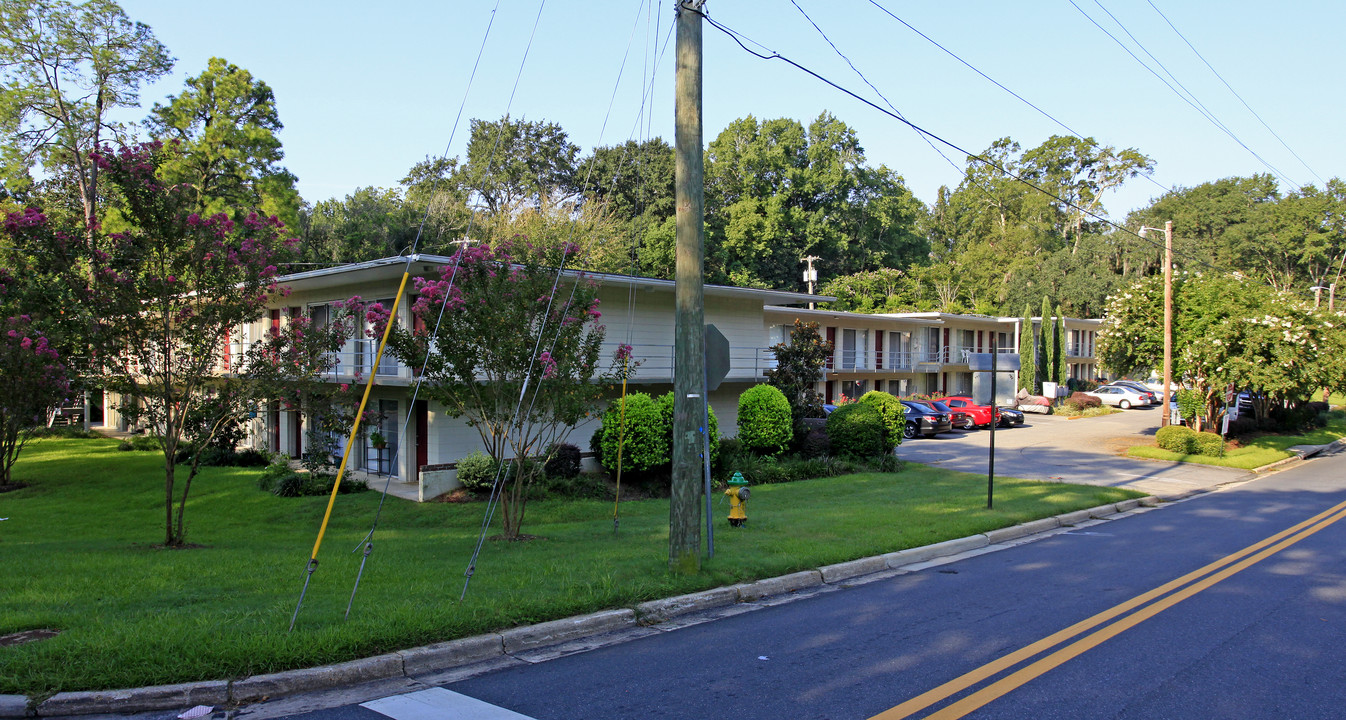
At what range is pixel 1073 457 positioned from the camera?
2716cm

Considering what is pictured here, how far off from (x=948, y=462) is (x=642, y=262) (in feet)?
81.5

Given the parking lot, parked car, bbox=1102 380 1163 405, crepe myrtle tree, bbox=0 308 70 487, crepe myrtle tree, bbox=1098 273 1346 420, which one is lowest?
the parking lot

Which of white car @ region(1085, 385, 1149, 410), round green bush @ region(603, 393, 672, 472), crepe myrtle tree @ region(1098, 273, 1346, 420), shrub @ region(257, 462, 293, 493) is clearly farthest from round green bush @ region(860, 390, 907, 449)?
white car @ region(1085, 385, 1149, 410)

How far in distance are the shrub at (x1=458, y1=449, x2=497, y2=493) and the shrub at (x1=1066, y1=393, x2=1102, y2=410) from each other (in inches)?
1599

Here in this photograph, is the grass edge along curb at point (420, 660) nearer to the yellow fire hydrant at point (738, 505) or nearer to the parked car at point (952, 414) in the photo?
the yellow fire hydrant at point (738, 505)

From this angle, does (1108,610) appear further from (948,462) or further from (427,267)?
(948,462)

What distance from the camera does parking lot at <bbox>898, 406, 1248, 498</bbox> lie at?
21812 mm

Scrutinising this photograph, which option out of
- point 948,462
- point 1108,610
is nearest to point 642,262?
point 948,462

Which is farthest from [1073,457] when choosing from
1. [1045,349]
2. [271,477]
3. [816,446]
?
[1045,349]

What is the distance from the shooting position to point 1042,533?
1370 cm

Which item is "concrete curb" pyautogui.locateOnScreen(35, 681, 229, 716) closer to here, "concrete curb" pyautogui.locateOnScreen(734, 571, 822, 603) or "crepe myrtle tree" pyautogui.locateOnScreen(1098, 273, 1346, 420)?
"concrete curb" pyautogui.locateOnScreen(734, 571, 822, 603)

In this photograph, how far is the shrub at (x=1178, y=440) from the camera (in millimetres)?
27094

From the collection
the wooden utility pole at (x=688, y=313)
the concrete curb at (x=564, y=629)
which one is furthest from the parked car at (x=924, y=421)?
the concrete curb at (x=564, y=629)

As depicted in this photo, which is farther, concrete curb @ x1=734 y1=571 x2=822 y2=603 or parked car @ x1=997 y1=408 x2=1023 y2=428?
parked car @ x1=997 y1=408 x2=1023 y2=428
